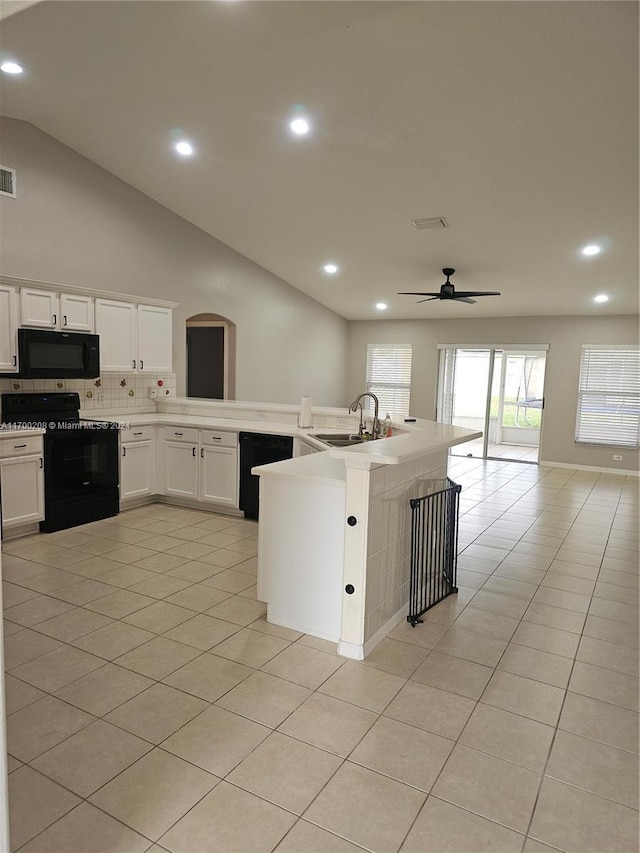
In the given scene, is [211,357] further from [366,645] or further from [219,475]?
[366,645]

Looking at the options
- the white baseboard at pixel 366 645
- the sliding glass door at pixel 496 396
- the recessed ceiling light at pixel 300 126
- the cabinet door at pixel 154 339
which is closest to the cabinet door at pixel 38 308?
the cabinet door at pixel 154 339

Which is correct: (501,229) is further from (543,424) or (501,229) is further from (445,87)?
(543,424)

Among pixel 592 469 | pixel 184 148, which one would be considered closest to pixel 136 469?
pixel 184 148

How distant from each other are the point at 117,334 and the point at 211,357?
2.36m

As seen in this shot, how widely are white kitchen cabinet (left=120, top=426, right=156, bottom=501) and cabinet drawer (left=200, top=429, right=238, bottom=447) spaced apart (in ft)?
1.87

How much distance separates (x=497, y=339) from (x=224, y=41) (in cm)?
660

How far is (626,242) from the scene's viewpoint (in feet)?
18.7

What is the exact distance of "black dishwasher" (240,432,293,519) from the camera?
4.98m

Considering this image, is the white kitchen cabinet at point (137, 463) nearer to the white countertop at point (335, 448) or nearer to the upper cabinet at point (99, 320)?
the white countertop at point (335, 448)

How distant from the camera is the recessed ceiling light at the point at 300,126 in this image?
437cm

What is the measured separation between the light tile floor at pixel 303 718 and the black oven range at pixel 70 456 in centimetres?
72

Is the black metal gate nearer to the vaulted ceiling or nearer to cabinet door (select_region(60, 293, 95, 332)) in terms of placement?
the vaulted ceiling

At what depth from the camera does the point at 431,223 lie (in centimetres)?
571

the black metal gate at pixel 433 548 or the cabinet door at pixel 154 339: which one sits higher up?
the cabinet door at pixel 154 339
